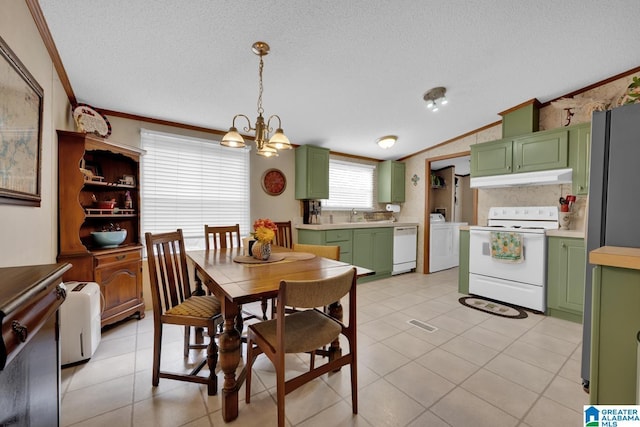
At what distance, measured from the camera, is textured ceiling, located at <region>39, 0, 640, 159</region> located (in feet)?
5.79

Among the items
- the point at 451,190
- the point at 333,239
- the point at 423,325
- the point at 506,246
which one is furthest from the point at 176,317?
the point at 451,190

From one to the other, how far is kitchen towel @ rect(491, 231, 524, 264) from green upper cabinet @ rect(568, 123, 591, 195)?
0.78 meters

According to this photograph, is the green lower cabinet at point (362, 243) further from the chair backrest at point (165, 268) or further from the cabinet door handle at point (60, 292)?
the cabinet door handle at point (60, 292)

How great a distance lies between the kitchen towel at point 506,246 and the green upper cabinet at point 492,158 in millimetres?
846

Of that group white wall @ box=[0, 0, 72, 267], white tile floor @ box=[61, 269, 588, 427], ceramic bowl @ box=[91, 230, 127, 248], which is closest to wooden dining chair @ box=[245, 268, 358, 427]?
white tile floor @ box=[61, 269, 588, 427]

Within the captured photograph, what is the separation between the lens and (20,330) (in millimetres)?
590

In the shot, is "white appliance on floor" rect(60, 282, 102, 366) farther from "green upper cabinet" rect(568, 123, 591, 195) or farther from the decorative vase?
"green upper cabinet" rect(568, 123, 591, 195)

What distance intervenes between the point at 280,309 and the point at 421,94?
2.89 meters

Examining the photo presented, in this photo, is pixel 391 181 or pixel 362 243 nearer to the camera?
pixel 362 243

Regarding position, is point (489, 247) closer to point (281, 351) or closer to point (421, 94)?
point (421, 94)

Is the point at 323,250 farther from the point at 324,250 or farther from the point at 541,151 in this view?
the point at 541,151

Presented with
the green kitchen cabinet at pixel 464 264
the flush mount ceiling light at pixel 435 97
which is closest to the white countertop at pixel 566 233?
the green kitchen cabinet at pixel 464 264

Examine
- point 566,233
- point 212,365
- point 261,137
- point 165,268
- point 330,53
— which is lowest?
point 212,365

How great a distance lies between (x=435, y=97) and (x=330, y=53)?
4.88 ft
